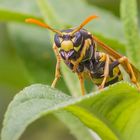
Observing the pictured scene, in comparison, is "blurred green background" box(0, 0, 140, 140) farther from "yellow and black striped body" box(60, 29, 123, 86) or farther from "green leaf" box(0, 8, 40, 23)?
"yellow and black striped body" box(60, 29, 123, 86)

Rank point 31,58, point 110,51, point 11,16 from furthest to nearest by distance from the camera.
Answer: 1. point 31,58
2. point 11,16
3. point 110,51

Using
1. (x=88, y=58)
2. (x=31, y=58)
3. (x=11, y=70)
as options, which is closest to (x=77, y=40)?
(x=88, y=58)

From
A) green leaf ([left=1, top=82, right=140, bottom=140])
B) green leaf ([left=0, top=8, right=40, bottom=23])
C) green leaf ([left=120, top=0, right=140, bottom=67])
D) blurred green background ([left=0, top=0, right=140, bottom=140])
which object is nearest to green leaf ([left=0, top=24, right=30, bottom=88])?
blurred green background ([left=0, top=0, right=140, bottom=140])

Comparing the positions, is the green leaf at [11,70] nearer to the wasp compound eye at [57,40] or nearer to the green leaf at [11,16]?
the green leaf at [11,16]

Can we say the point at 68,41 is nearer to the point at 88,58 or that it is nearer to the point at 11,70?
A: the point at 88,58

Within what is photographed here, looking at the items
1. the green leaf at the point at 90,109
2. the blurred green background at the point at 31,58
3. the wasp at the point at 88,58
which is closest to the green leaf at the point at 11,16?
the blurred green background at the point at 31,58

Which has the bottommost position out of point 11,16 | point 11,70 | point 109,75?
point 11,70

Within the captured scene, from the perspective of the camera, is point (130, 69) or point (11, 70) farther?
point (11, 70)

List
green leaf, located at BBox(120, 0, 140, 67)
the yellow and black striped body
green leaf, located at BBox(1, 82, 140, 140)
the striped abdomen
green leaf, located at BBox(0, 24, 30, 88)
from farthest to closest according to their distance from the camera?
green leaf, located at BBox(0, 24, 30, 88), the striped abdomen, the yellow and black striped body, green leaf, located at BBox(120, 0, 140, 67), green leaf, located at BBox(1, 82, 140, 140)
